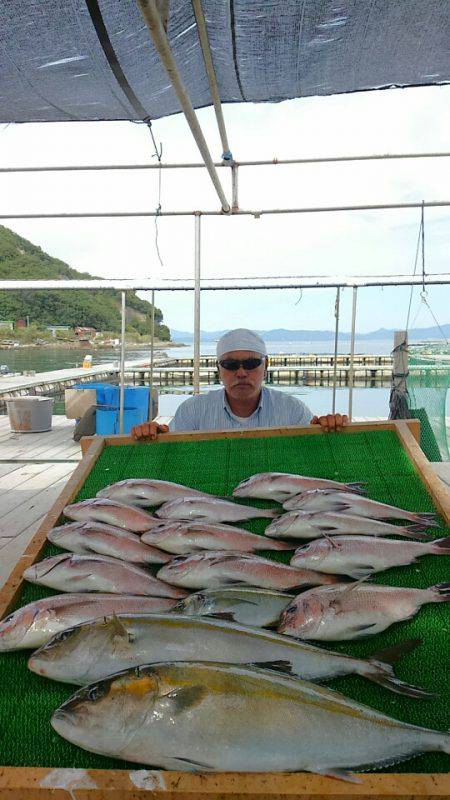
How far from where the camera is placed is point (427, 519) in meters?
2.37

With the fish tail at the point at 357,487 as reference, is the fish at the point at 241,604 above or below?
below

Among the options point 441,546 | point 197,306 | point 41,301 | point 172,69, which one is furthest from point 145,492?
point 41,301

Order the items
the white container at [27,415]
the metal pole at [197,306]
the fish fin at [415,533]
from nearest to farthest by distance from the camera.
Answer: the fish fin at [415,533], the metal pole at [197,306], the white container at [27,415]

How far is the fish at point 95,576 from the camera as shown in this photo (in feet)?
6.37

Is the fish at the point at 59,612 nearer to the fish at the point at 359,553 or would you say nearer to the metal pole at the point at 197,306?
the fish at the point at 359,553

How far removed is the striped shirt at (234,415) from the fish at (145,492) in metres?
1.29

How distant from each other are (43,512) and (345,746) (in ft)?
11.1

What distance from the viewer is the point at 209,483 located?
112 inches

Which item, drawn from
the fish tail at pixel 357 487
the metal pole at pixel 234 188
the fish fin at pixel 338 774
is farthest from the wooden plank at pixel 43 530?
the metal pole at pixel 234 188

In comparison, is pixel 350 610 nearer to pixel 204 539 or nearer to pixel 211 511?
pixel 204 539

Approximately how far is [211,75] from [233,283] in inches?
106

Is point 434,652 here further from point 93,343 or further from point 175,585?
point 93,343

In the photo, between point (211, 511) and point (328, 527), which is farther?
point (211, 511)

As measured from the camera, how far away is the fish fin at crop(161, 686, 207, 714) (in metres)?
1.24
